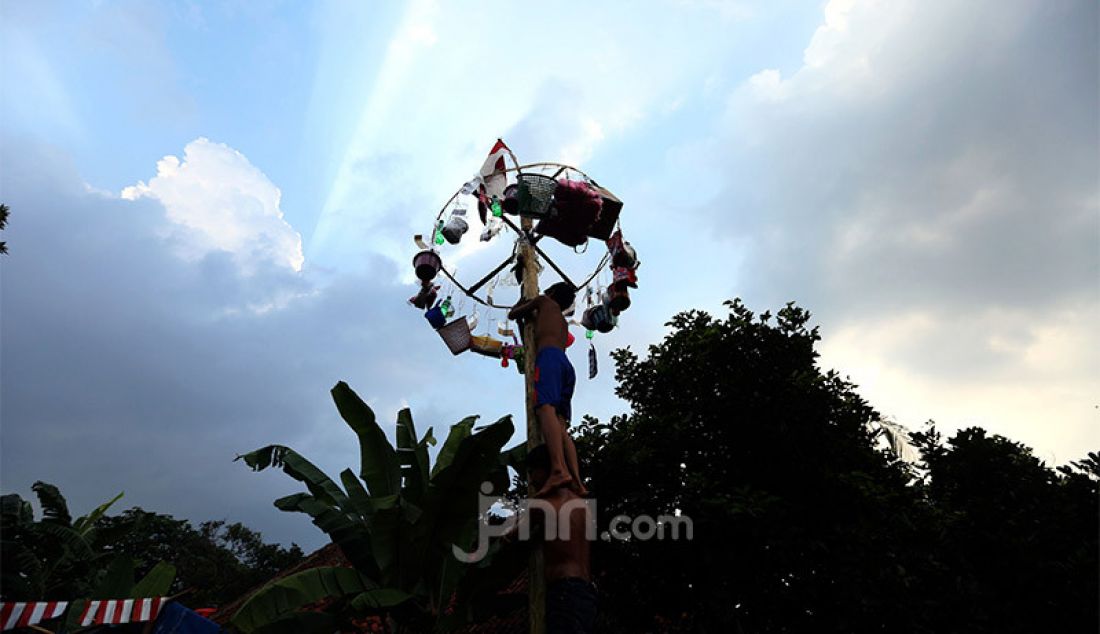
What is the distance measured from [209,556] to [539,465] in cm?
3558

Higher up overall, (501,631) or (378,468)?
(378,468)

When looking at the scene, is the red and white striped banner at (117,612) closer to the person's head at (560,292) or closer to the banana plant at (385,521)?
the banana plant at (385,521)

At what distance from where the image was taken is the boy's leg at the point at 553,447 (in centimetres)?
365

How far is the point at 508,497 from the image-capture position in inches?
344

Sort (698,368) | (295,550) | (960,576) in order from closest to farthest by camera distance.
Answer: (960,576) → (698,368) → (295,550)

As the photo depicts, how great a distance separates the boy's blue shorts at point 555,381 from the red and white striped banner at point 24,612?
414 cm

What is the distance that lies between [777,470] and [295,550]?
113 feet

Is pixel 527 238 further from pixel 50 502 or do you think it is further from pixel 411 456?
pixel 50 502

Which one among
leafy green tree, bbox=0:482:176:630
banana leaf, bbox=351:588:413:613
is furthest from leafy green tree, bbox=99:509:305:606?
banana leaf, bbox=351:588:413:613

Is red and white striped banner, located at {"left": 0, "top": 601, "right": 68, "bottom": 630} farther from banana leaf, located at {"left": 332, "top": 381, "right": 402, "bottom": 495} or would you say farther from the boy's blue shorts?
the boy's blue shorts

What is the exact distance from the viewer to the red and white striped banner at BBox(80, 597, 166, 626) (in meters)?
5.19

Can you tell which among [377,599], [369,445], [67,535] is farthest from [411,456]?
[67,535]

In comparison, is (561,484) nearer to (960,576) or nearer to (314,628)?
(314,628)

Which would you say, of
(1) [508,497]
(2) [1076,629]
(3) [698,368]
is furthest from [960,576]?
(1) [508,497]
